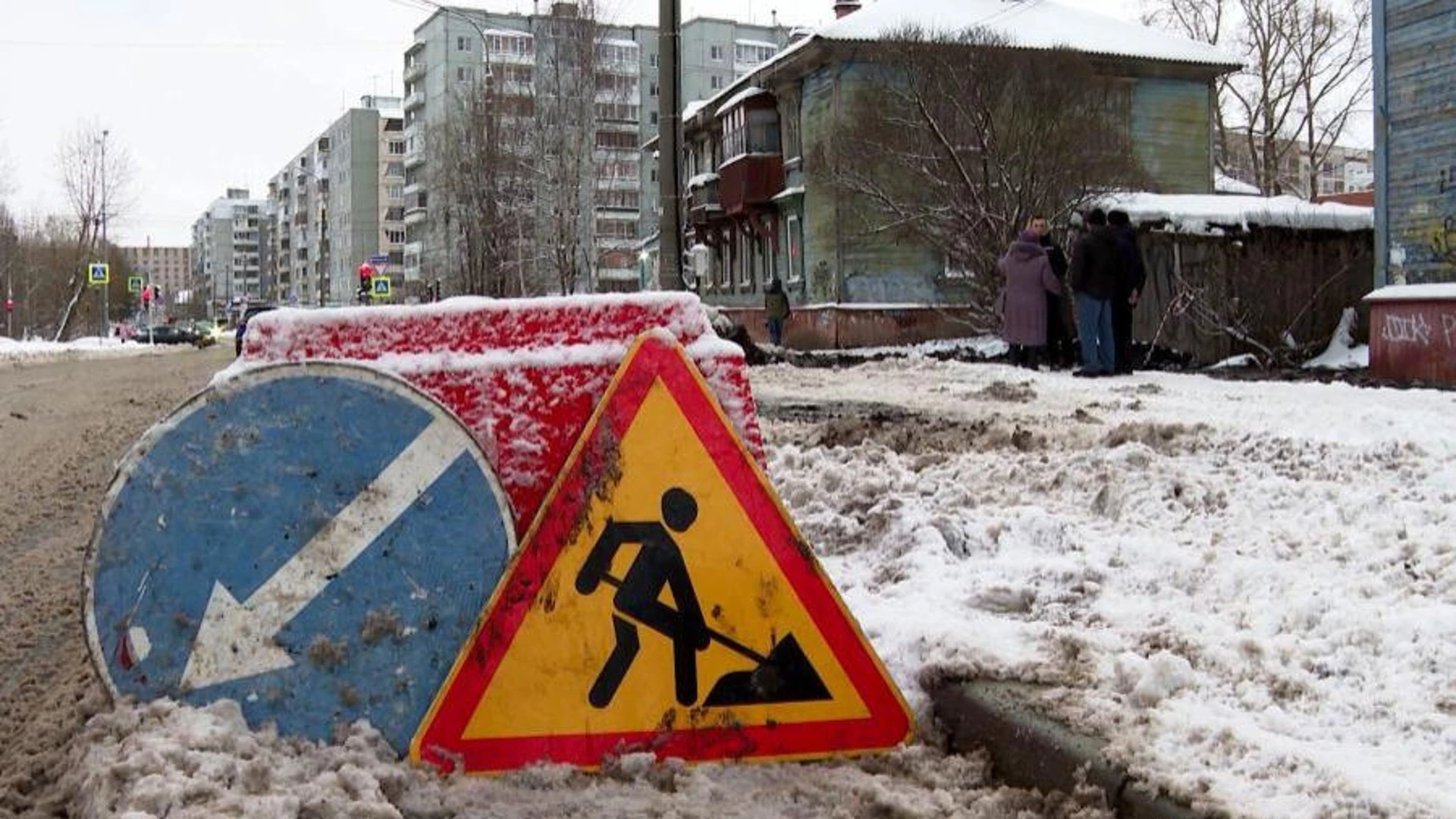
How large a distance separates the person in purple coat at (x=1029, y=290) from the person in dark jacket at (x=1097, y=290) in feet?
4.54

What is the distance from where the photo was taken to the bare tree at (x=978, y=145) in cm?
1973

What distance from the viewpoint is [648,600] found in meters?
2.78

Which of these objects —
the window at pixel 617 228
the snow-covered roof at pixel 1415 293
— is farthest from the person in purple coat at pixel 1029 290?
the window at pixel 617 228

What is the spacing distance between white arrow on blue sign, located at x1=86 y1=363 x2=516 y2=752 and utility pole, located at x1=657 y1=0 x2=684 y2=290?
10928mm

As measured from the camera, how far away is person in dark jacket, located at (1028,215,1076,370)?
13.9 metres

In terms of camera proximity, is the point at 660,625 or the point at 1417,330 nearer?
the point at 660,625

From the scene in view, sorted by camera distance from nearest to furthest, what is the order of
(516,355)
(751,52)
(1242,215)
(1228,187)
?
(516,355), (1242,215), (1228,187), (751,52)

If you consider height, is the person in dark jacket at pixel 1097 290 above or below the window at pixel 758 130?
below

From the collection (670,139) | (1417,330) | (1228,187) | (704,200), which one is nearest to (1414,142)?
(1417,330)

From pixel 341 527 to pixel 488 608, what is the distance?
1.19ft

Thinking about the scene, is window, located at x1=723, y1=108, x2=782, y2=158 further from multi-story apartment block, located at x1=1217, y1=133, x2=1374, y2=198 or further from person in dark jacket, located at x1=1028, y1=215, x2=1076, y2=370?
person in dark jacket, located at x1=1028, y1=215, x2=1076, y2=370

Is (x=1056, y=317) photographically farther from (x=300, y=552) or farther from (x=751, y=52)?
(x=751, y=52)

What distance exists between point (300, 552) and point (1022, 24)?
29580 mm

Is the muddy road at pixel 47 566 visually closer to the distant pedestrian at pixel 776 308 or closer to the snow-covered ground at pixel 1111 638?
the snow-covered ground at pixel 1111 638
